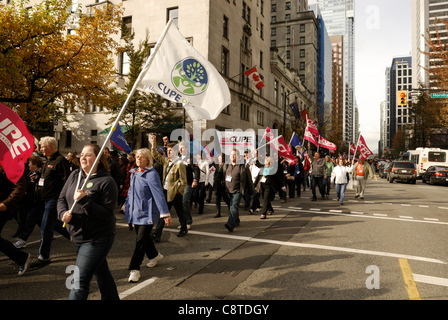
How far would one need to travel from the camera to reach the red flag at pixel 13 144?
3990mm

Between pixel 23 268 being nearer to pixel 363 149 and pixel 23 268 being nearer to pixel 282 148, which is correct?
pixel 282 148

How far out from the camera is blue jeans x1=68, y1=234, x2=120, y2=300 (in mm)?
3059

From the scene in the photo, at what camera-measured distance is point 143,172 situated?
15.3 ft

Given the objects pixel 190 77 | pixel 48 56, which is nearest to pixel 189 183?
pixel 190 77

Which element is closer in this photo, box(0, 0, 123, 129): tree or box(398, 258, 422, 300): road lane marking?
box(398, 258, 422, 300): road lane marking

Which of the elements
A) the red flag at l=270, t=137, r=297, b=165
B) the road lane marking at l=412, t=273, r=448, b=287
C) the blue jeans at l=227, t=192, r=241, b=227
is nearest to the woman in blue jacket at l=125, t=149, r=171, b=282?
the blue jeans at l=227, t=192, r=241, b=227

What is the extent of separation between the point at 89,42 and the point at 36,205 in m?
12.5

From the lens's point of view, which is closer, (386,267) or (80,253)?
(80,253)

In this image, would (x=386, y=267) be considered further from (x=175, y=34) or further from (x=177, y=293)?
(x=175, y=34)

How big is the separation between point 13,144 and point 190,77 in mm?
2520

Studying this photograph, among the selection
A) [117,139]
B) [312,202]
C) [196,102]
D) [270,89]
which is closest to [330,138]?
[270,89]

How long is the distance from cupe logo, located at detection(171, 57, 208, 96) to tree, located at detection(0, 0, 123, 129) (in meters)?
8.64

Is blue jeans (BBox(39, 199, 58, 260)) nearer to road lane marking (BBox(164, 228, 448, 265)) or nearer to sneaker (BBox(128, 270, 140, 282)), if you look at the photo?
sneaker (BBox(128, 270, 140, 282))

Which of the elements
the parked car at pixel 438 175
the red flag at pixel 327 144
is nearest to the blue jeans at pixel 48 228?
the red flag at pixel 327 144
